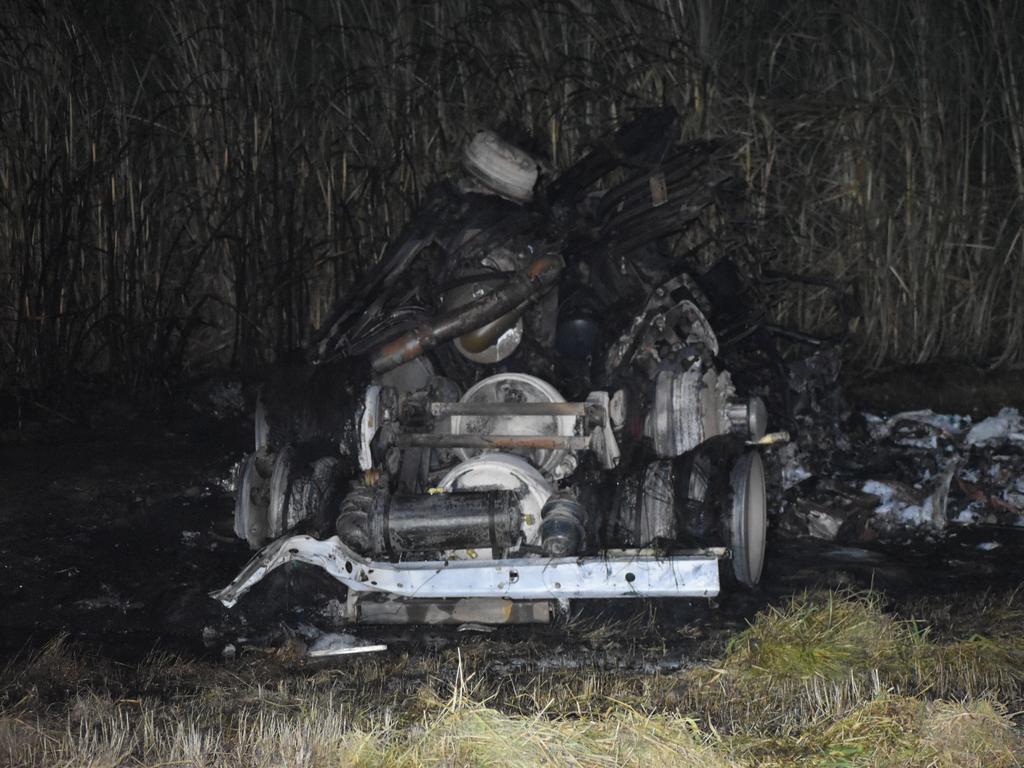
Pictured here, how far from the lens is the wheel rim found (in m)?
4.14

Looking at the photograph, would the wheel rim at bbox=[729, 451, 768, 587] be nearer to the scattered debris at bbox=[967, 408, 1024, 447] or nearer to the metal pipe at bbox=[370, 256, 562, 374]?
the metal pipe at bbox=[370, 256, 562, 374]

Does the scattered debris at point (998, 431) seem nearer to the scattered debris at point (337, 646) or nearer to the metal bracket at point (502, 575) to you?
the metal bracket at point (502, 575)

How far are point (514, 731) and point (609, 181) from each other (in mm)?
4628

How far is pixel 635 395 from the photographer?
15.4ft

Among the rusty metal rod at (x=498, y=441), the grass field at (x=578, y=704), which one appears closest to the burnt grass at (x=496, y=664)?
the grass field at (x=578, y=704)

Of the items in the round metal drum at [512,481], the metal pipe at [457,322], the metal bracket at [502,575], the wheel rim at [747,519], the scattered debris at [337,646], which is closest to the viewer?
the metal bracket at [502,575]

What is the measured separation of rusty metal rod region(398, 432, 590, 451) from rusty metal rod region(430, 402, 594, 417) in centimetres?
9

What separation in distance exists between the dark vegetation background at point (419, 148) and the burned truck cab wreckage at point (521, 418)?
7.02ft

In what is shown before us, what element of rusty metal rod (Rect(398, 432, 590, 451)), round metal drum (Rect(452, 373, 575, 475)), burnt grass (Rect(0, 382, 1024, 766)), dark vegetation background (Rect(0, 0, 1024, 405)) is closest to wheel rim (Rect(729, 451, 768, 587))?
burnt grass (Rect(0, 382, 1024, 766))

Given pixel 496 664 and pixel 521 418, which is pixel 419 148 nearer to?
pixel 521 418

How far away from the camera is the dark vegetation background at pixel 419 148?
23.1ft

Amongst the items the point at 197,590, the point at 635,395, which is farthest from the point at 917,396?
the point at 197,590

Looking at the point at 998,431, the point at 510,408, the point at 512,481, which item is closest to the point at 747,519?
the point at 512,481

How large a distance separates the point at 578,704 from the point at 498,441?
1302 millimetres
